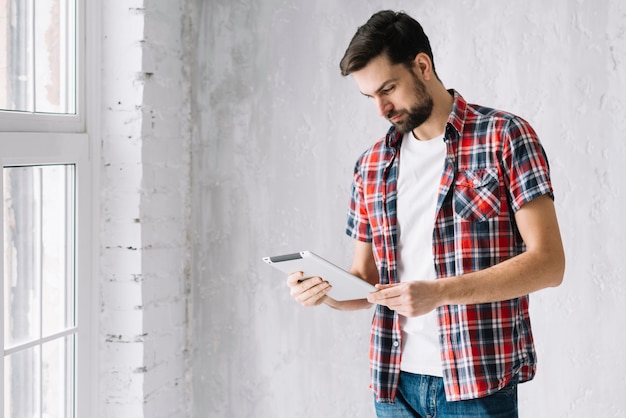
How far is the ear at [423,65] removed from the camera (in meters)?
1.71

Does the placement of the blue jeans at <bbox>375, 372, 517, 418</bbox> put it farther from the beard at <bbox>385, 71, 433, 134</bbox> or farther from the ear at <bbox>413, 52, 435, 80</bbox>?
the ear at <bbox>413, 52, 435, 80</bbox>

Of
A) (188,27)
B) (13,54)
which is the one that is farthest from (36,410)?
(188,27)

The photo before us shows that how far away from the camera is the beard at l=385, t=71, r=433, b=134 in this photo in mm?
1693

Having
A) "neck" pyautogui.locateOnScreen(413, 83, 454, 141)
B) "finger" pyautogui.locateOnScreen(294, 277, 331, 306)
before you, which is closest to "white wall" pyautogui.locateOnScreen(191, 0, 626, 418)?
"neck" pyautogui.locateOnScreen(413, 83, 454, 141)

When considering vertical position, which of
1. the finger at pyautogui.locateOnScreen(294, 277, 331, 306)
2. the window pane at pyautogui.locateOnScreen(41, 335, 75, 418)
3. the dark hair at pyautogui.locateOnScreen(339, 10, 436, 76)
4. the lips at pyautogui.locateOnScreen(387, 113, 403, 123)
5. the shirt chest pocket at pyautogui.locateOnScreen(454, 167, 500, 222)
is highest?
the dark hair at pyautogui.locateOnScreen(339, 10, 436, 76)

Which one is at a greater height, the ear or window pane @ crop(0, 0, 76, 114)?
window pane @ crop(0, 0, 76, 114)

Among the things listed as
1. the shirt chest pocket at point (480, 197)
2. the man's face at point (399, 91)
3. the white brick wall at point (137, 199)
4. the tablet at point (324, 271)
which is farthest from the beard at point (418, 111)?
the white brick wall at point (137, 199)

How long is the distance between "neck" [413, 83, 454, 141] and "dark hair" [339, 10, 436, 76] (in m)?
0.09

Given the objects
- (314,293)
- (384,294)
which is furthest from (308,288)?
(384,294)

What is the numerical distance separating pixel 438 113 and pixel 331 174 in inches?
34.9

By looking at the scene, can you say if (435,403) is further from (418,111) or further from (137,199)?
(137,199)

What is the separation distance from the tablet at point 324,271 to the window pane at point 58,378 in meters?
0.98

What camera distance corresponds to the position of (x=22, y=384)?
2.13 metres

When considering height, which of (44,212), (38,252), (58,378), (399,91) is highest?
(399,91)
